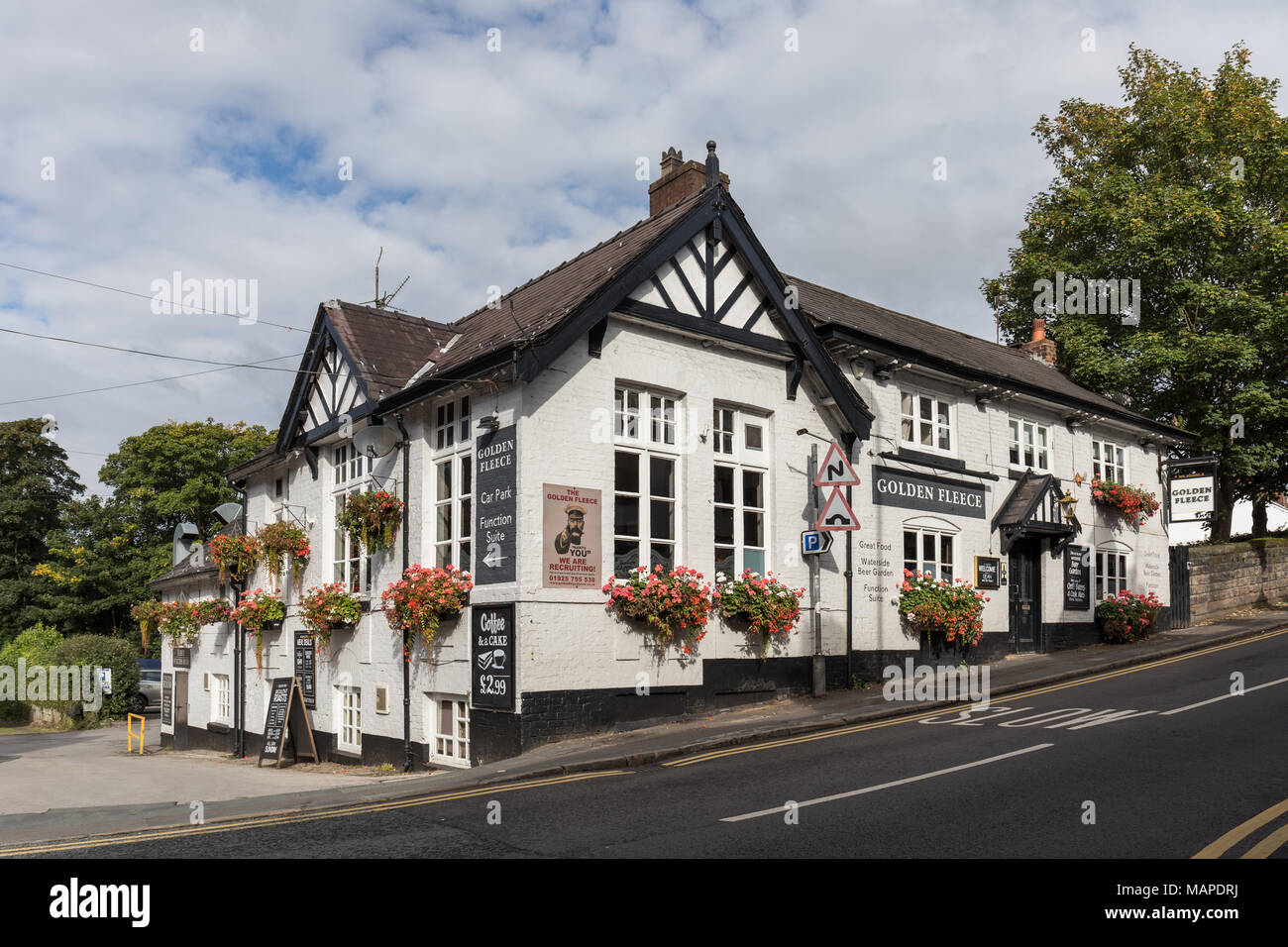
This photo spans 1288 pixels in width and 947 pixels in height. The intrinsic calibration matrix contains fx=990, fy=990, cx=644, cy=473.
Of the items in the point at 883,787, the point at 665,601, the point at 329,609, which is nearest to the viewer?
the point at 883,787

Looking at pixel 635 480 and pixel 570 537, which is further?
pixel 635 480

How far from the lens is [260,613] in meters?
20.8

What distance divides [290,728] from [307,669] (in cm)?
122

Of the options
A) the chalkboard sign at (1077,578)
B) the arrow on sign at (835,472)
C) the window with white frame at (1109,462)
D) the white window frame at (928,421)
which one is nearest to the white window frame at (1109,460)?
the window with white frame at (1109,462)

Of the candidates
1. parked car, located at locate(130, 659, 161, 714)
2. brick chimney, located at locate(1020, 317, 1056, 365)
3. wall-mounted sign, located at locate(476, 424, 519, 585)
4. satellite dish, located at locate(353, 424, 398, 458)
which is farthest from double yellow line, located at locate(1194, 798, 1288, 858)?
parked car, located at locate(130, 659, 161, 714)

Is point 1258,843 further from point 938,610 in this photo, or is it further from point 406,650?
point 406,650

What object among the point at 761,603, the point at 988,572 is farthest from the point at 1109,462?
the point at 761,603

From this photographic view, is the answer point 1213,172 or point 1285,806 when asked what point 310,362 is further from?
point 1213,172

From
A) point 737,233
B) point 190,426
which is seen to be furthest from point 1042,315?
point 190,426

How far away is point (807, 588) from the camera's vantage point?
56.9 feet

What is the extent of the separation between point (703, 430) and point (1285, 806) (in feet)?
31.9

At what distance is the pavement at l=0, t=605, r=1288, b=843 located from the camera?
11516 millimetres

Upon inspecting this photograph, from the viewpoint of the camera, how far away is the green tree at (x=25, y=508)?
49344 mm

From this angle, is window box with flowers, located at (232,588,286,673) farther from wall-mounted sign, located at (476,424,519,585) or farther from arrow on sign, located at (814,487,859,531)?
arrow on sign, located at (814,487,859,531)
